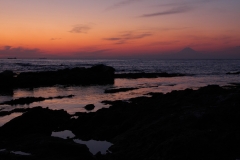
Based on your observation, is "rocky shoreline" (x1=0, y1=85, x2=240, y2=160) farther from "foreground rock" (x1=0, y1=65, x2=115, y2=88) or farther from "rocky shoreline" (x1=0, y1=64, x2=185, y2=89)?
"foreground rock" (x1=0, y1=65, x2=115, y2=88)

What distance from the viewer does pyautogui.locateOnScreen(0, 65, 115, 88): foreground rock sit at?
141 feet

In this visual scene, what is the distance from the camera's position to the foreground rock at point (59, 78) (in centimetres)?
4288

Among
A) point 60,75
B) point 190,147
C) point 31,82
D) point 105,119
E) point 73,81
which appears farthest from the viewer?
point 60,75

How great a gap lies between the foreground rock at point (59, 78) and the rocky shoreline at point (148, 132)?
29930 mm

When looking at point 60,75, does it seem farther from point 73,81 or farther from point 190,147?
point 190,147

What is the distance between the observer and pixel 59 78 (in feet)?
157

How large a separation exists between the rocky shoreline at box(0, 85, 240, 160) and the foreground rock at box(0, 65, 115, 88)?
29930 millimetres

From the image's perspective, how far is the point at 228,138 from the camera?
A: 853 cm

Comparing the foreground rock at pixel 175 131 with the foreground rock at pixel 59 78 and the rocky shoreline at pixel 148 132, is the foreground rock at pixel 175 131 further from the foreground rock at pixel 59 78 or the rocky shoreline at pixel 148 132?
the foreground rock at pixel 59 78

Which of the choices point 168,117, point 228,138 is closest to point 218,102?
point 168,117

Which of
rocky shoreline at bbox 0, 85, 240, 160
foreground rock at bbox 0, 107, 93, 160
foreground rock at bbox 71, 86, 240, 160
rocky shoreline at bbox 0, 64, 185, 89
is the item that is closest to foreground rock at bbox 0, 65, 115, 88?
rocky shoreline at bbox 0, 64, 185, 89

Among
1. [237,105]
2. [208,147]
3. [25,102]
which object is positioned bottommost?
[25,102]

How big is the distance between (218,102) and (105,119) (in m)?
6.39

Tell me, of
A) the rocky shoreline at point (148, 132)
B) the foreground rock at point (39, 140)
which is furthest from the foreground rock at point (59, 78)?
the rocky shoreline at point (148, 132)
